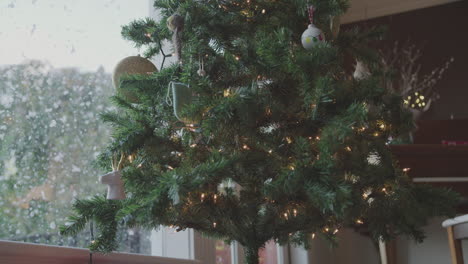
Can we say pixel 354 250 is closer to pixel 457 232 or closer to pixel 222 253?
pixel 457 232

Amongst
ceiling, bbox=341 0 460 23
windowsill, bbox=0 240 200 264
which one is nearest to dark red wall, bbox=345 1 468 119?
ceiling, bbox=341 0 460 23

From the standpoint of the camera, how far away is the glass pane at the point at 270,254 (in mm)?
2861

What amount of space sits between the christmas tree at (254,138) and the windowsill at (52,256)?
0.18 m

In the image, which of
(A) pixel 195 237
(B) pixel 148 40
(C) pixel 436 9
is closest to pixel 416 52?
(C) pixel 436 9

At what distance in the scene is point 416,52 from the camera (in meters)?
4.85

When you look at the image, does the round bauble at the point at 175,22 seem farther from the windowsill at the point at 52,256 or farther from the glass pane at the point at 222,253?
the glass pane at the point at 222,253

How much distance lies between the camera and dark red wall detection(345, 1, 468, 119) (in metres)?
4.73

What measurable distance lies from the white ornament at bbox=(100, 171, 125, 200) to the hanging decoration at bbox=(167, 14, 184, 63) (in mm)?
334

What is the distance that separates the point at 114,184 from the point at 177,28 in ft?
1.38

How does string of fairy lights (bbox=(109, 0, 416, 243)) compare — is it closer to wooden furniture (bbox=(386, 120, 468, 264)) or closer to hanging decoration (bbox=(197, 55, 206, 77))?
hanging decoration (bbox=(197, 55, 206, 77))

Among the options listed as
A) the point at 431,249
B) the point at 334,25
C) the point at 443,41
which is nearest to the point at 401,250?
the point at 431,249

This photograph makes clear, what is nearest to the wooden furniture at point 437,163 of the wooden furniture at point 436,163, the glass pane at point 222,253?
the wooden furniture at point 436,163

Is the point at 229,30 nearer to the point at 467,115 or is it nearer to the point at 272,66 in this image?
the point at 272,66

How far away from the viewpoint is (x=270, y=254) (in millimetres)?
2988
